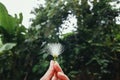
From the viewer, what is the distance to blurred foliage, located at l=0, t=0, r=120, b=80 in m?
5.73

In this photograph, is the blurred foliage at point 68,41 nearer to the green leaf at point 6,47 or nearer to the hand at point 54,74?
the green leaf at point 6,47

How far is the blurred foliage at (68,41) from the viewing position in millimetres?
5727

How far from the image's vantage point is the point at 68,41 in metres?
6.17

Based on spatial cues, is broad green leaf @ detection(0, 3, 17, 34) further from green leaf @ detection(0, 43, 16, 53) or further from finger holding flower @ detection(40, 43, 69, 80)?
finger holding flower @ detection(40, 43, 69, 80)

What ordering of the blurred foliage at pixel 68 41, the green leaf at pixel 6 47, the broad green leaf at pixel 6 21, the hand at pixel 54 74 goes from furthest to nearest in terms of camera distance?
the blurred foliage at pixel 68 41 → the broad green leaf at pixel 6 21 → the green leaf at pixel 6 47 → the hand at pixel 54 74

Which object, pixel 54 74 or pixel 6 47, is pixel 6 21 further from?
pixel 54 74

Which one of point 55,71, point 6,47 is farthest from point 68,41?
point 55,71

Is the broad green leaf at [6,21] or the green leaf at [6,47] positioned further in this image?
the broad green leaf at [6,21]

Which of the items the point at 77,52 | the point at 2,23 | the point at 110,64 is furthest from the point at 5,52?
the point at 110,64

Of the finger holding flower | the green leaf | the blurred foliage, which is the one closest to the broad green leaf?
the blurred foliage

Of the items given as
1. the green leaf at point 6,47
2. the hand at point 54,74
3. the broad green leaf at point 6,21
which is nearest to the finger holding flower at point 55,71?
the hand at point 54,74

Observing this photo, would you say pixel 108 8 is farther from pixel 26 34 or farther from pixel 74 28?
pixel 26 34

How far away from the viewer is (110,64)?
590 cm

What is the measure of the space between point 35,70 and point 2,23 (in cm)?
100
